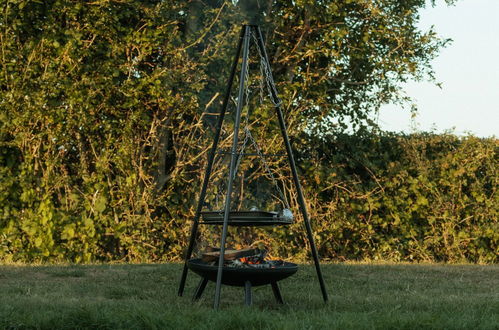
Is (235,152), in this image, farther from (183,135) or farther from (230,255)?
(183,135)

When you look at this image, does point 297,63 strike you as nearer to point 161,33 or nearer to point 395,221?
point 161,33

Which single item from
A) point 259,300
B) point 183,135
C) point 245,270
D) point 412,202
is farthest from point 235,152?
point 412,202

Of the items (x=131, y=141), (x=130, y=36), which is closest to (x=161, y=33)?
(x=130, y=36)

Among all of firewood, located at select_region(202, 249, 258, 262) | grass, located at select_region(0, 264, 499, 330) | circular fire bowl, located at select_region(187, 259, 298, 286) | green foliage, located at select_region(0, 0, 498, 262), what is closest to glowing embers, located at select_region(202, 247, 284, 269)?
firewood, located at select_region(202, 249, 258, 262)

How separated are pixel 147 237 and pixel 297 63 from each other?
3.13 metres

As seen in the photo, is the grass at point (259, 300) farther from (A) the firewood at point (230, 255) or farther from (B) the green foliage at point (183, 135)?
(B) the green foliage at point (183, 135)

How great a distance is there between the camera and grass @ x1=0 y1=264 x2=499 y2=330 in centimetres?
363

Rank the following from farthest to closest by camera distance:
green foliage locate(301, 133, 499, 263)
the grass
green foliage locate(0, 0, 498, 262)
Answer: green foliage locate(301, 133, 499, 263)
green foliage locate(0, 0, 498, 262)
the grass

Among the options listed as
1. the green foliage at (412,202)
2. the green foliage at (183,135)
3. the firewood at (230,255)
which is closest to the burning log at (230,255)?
the firewood at (230,255)

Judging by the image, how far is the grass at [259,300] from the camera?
11.9 feet

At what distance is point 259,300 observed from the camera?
4.90m

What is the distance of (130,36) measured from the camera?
7.68 metres

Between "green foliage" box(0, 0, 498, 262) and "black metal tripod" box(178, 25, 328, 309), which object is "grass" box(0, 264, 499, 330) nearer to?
"black metal tripod" box(178, 25, 328, 309)

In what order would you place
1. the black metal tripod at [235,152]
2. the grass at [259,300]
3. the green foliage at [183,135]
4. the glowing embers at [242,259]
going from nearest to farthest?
1. the grass at [259,300]
2. the black metal tripod at [235,152]
3. the glowing embers at [242,259]
4. the green foliage at [183,135]
